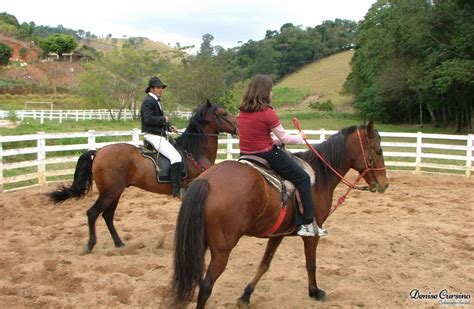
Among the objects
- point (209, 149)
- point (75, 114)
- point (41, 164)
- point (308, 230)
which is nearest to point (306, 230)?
point (308, 230)

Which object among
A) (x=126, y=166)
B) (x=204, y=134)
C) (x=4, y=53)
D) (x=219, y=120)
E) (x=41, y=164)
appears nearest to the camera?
(x=126, y=166)

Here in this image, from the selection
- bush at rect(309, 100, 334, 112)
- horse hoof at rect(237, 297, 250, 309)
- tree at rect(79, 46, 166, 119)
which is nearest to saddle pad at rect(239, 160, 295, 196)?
horse hoof at rect(237, 297, 250, 309)

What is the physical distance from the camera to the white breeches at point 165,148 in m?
7.12

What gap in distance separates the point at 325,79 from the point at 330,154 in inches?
3351

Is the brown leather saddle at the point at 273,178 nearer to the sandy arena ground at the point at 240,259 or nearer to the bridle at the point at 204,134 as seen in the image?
the sandy arena ground at the point at 240,259

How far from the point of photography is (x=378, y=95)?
149ft

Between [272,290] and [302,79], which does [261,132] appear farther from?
[302,79]

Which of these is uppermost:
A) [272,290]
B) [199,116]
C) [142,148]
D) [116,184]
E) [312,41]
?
[312,41]

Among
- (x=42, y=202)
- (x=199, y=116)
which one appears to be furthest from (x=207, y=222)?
(x=42, y=202)

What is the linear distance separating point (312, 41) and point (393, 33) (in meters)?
81.1

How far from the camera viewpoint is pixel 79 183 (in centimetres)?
705

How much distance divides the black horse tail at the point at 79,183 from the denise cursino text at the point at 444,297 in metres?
4.95

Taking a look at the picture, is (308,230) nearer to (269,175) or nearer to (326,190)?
(326,190)

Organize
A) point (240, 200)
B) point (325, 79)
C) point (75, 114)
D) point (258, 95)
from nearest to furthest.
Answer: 1. point (240, 200)
2. point (258, 95)
3. point (75, 114)
4. point (325, 79)
